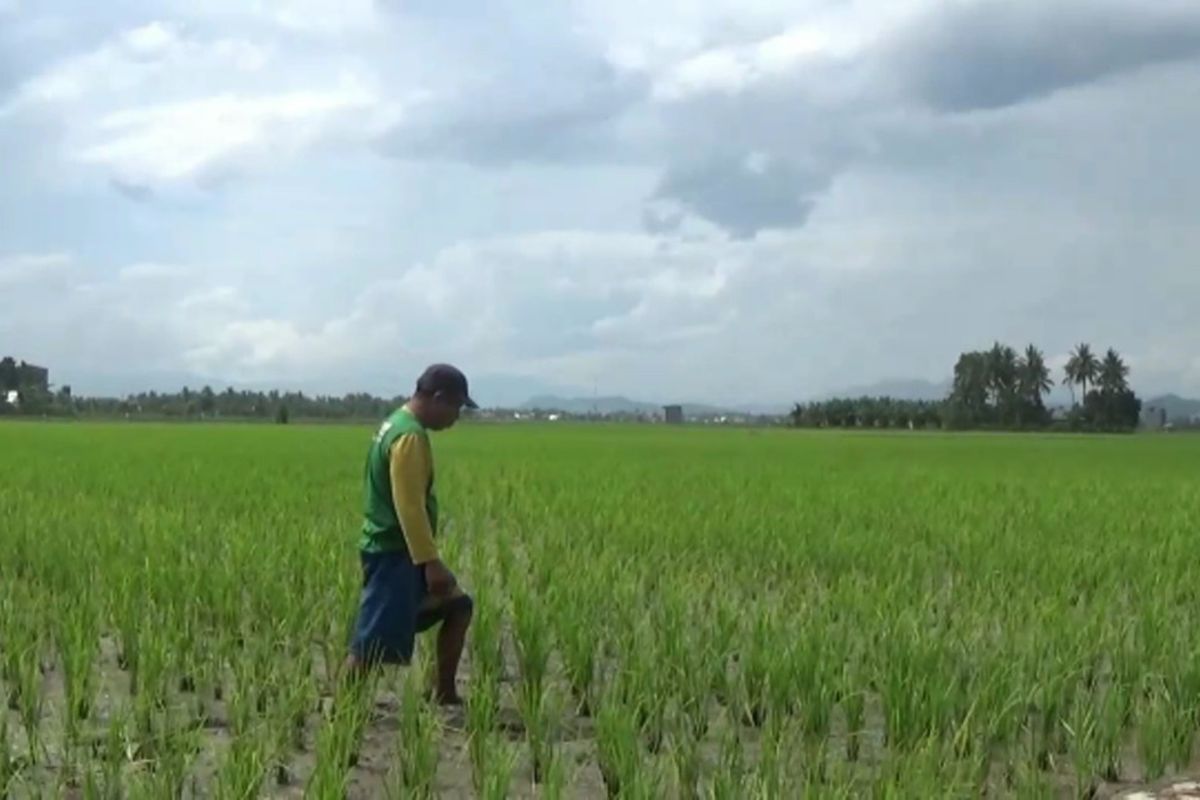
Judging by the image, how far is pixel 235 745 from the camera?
3.17m

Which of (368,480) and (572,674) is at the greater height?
(368,480)

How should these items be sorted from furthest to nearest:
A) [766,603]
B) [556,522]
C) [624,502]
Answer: [624,502], [556,522], [766,603]

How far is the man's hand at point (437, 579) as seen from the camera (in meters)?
3.91

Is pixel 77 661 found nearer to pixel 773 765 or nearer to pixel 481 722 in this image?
pixel 481 722

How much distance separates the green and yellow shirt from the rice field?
458mm

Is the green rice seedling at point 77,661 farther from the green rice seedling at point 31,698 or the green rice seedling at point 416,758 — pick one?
the green rice seedling at point 416,758

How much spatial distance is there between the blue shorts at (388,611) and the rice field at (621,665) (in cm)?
18

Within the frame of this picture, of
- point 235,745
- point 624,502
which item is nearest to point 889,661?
point 235,745

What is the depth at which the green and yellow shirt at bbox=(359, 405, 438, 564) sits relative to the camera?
3.79 metres

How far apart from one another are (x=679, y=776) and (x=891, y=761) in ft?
1.68

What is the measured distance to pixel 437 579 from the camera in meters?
3.93

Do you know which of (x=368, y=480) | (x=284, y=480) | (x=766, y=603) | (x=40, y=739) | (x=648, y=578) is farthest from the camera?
(x=284, y=480)

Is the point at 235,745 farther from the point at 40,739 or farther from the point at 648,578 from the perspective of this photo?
the point at 648,578

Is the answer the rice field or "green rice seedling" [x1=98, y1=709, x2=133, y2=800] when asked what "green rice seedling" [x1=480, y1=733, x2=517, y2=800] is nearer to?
the rice field
